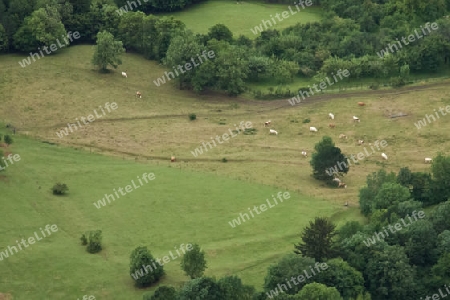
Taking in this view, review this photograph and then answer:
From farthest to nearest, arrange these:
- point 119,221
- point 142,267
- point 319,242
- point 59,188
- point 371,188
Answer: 1. point 59,188
2. point 371,188
3. point 119,221
4. point 319,242
5. point 142,267

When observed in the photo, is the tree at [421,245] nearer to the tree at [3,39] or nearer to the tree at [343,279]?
the tree at [343,279]

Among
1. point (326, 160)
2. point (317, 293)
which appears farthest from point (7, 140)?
point (317, 293)

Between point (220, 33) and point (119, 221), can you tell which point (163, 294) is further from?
point (220, 33)

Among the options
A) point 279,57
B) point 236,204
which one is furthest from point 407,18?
point 236,204

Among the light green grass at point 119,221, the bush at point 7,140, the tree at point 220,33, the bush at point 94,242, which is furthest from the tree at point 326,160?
the tree at point 220,33

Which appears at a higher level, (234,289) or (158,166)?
(158,166)

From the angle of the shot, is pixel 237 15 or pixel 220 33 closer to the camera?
pixel 220 33

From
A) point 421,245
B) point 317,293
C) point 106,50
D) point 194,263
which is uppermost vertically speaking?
point 106,50

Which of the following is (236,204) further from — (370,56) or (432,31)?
(432,31)
